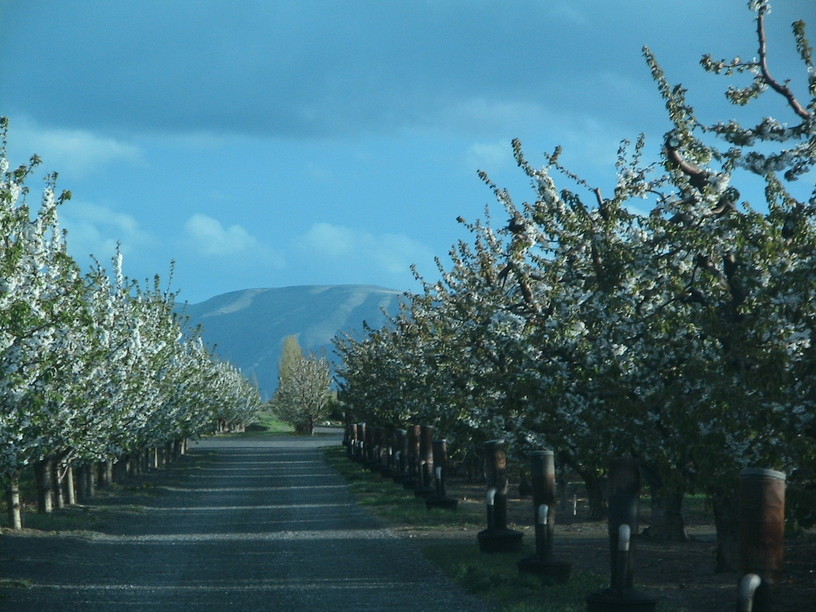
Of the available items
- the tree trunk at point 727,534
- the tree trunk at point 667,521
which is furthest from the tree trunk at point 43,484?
the tree trunk at point 727,534

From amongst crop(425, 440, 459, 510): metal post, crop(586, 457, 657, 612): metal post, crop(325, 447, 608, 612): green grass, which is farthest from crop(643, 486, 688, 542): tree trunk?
crop(586, 457, 657, 612): metal post

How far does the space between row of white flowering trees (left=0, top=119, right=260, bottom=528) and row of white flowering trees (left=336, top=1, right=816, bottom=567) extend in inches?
268

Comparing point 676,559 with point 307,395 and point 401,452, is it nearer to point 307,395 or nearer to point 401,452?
point 401,452

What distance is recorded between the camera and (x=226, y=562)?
15.8m

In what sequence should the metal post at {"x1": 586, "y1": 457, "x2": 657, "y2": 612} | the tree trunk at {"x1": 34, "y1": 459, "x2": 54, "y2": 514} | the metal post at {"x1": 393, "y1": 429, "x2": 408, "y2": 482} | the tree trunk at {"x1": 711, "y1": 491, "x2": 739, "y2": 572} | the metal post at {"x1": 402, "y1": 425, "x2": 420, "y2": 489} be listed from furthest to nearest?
the metal post at {"x1": 393, "y1": 429, "x2": 408, "y2": 482} → the metal post at {"x1": 402, "y1": 425, "x2": 420, "y2": 489} → the tree trunk at {"x1": 34, "y1": 459, "x2": 54, "y2": 514} → the tree trunk at {"x1": 711, "y1": 491, "x2": 739, "y2": 572} → the metal post at {"x1": 586, "y1": 457, "x2": 657, "y2": 612}

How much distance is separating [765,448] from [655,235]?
11.2ft

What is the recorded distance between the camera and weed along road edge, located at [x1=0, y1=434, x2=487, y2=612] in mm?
12188

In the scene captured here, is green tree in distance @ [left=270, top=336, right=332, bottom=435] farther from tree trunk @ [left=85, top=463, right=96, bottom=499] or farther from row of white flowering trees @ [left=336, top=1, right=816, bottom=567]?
row of white flowering trees @ [left=336, top=1, right=816, bottom=567]

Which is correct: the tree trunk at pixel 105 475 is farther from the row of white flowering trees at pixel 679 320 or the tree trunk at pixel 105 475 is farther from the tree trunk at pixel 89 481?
the row of white flowering trees at pixel 679 320

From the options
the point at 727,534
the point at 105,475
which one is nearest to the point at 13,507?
the point at 727,534

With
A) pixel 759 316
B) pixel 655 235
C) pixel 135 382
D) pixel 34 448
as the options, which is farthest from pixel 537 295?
pixel 135 382

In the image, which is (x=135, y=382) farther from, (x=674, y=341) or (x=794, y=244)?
(x=794, y=244)

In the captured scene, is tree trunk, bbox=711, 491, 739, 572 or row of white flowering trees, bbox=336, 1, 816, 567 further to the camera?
tree trunk, bbox=711, 491, 739, 572

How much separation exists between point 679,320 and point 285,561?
6371 mm
